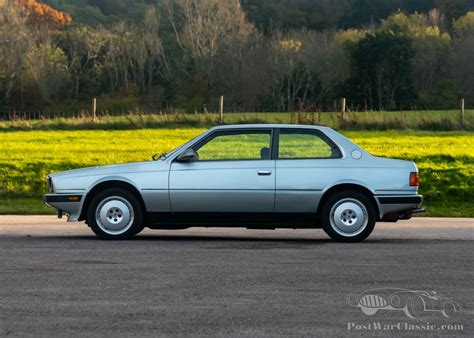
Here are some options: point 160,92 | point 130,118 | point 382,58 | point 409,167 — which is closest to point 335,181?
point 409,167

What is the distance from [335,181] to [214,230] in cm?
274

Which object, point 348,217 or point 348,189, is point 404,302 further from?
point 348,189

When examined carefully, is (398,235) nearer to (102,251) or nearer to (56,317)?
(102,251)

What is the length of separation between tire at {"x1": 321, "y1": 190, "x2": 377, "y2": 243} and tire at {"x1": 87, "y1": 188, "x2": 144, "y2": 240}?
241cm

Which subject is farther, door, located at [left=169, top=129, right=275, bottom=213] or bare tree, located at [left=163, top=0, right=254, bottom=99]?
bare tree, located at [left=163, top=0, right=254, bottom=99]

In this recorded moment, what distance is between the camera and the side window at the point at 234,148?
14242mm

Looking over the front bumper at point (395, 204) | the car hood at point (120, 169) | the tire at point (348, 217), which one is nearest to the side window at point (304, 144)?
the tire at point (348, 217)

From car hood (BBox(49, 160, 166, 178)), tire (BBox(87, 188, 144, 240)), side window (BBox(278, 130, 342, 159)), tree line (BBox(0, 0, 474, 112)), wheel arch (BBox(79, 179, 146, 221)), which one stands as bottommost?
tire (BBox(87, 188, 144, 240))

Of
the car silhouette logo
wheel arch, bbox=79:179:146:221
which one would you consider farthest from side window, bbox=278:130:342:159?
the car silhouette logo

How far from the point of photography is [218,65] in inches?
3856

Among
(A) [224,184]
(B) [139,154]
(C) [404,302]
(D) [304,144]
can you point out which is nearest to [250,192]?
(A) [224,184]

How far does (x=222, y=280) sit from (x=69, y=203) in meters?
4.41

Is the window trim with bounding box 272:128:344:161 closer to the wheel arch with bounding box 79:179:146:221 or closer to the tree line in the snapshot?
the wheel arch with bounding box 79:179:146:221

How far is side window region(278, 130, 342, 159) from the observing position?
46.6 feet
